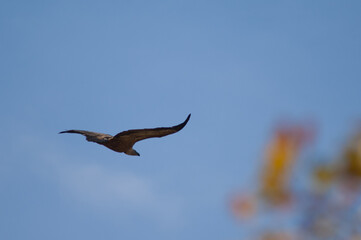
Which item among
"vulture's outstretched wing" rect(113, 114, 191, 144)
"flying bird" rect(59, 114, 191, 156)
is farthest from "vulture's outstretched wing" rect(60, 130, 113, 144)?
"vulture's outstretched wing" rect(113, 114, 191, 144)

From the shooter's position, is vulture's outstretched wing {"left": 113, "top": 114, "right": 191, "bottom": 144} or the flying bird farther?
the flying bird

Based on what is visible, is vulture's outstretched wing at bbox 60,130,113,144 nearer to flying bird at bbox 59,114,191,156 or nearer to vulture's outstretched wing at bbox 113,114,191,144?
flying bird at bbox 59,114,191,156

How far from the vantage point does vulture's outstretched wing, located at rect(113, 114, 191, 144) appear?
12517 mm

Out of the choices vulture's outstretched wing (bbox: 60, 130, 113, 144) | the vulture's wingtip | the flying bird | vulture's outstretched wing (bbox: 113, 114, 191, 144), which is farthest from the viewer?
vulture's outstretched wing (bbox: 60, 130, 113, 144)

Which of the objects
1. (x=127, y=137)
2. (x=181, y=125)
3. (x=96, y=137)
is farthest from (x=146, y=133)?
(x=96, y=137)

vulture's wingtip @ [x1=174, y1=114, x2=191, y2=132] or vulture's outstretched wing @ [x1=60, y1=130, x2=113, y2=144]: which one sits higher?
vulture's outstretched wing @ [x1=60, y1=130, x2=113, y2=144]

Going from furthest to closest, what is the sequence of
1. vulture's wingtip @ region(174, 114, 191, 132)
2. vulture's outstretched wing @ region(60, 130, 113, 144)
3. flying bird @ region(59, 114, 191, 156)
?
vulture's outstretched wing @ region(60, 130, 113, 144) → flying bird @ region(59, 114, 191, 156) → vulture's wingtip @ region(174, 114, 191, 132)

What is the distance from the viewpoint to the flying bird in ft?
41.8

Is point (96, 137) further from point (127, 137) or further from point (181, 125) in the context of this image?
point (181, 125)

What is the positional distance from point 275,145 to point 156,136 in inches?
348

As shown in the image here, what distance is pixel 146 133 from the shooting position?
13.3 meters

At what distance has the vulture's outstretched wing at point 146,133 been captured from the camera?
12.5 metres

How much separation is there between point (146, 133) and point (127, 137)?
26.7 inches

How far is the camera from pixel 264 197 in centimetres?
456
